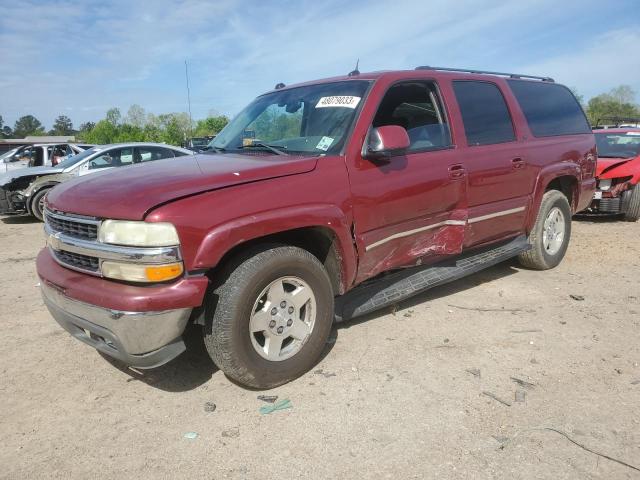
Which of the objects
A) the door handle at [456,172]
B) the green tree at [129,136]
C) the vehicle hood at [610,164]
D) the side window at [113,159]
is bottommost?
the vehicle hood at [610,164]

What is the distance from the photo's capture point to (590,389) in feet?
9.70

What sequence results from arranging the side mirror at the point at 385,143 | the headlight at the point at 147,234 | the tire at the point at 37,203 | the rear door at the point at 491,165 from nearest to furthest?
the headlight at the point at 147,234, the side mirror at the point at 385,143, the rear door at the point at 491,165, the tire at the point at 37,203

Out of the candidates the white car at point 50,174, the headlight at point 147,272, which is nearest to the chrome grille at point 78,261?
the headlight at point 147,272

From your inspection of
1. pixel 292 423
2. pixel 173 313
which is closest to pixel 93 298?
pixel 173 313

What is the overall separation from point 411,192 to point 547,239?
2508 mm

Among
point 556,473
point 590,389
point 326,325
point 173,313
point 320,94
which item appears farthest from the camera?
point 320,94

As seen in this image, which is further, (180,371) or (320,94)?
(320,94)

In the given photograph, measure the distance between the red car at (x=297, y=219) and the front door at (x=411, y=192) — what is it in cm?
1

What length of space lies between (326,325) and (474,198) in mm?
1798

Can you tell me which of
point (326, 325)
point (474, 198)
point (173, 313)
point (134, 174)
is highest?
point (134, 174)

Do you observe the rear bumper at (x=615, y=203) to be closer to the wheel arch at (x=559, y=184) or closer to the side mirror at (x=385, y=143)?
the wheel arch at (x=559, y=184)

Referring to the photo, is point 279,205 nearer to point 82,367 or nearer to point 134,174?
point 134,174

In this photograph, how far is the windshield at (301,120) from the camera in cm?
340

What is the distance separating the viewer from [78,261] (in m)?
2.83
